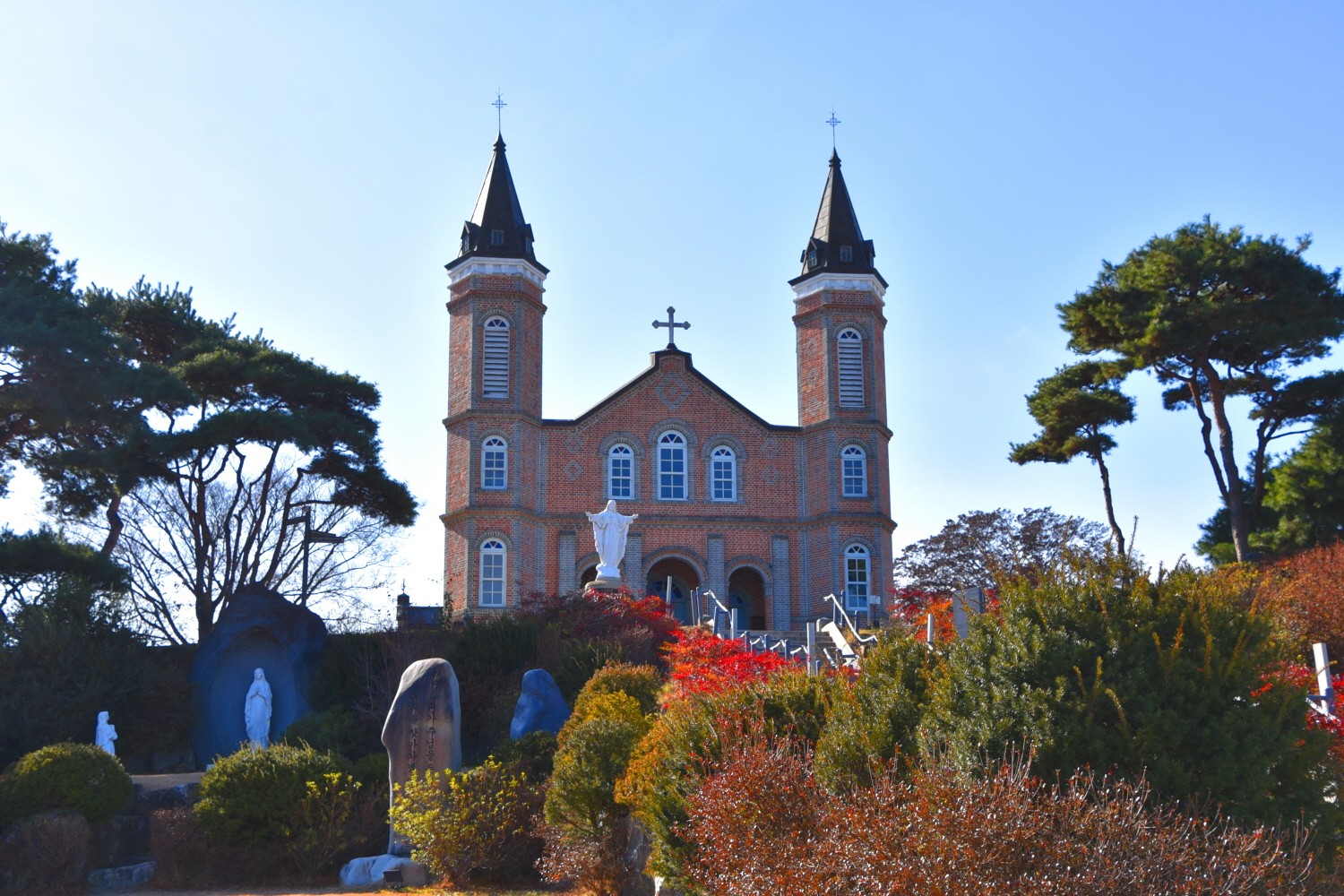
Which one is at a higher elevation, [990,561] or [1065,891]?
[990,561]

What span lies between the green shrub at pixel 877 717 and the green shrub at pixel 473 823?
5.16 metres

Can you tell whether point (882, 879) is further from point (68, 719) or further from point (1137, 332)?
point (1137, 332)

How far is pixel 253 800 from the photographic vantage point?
14125 mm

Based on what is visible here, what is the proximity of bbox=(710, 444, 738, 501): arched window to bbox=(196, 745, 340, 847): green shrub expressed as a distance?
22.0 metres

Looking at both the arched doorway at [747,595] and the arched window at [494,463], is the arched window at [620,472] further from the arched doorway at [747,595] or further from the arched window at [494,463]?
the arched doorway at [747,595]

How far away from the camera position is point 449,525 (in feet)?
111

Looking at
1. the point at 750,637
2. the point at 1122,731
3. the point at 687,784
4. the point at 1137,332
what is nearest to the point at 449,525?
the point at 750,637

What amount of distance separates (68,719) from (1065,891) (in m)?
17.9

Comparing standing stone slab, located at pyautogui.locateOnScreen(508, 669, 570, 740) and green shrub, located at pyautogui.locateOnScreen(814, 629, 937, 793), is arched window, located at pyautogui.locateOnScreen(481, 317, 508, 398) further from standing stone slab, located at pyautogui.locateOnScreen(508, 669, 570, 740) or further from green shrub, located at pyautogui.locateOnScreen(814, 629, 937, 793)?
green shrub, located at pyautogui.locateOnScreen(814, 629, 937, 793)

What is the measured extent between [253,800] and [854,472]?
23.8m

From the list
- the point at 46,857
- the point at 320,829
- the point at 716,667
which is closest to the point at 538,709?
the point at 320,829

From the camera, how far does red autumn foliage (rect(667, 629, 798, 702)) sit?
38.8 feet

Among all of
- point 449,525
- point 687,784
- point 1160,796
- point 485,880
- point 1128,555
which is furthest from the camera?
point 449,525

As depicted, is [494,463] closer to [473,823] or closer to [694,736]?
[473,823]
